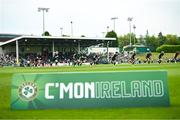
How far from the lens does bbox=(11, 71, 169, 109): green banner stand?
9.93 meters

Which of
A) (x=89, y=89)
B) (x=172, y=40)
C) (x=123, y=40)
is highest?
(x=123, y=40)

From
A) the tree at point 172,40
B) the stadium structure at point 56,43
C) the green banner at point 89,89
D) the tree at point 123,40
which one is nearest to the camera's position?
the green banner at point 89,89

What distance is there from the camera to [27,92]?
393 inches

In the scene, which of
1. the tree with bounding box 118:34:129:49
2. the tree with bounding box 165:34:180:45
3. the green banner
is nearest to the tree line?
the tree with bounding box 165:34:180:45

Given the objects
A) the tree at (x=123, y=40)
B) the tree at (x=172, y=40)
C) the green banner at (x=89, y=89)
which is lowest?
the green banner at (x=89, y=89)

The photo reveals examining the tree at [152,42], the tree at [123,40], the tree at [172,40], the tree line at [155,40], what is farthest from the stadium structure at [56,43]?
the tree at [172,40]

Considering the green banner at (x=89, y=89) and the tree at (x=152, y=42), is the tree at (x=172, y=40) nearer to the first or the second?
the tree at (x=152, y=42)

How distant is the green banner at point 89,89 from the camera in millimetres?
9930

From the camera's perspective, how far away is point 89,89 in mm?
9930

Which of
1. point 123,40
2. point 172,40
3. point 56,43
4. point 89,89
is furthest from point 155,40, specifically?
point 89,89

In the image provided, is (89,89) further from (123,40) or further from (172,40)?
(123,40)

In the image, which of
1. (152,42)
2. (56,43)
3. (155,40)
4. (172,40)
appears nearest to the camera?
(172,40)

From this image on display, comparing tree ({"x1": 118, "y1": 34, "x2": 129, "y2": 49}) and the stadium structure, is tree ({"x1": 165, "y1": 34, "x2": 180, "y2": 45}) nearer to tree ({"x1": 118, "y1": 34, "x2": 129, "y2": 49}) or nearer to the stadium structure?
the stadium structure

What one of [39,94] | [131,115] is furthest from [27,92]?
[131,115]
